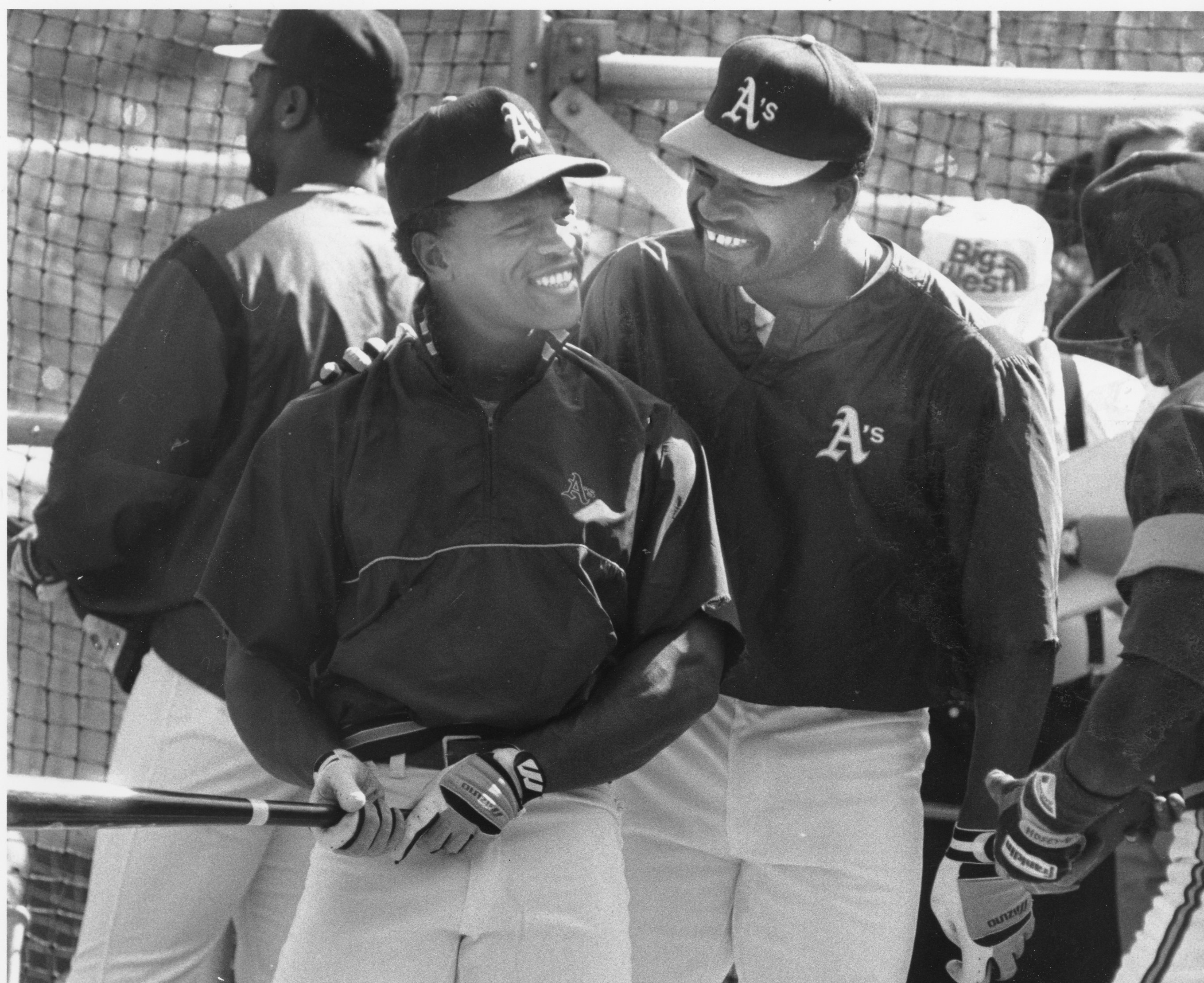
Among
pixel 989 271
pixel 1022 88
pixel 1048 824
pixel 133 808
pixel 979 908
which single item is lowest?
pixel 979 908

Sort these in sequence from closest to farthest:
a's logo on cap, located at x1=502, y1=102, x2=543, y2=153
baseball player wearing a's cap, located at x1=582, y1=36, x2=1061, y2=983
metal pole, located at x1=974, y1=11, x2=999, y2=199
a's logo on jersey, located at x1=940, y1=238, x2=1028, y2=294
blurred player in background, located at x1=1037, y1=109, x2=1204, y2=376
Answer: a's logo on cap, located at x1=502, y1=102, x2=543, y2=153, baseball player wearing a's cap, located at x1=582, y1=36, x2=1061, y2=983, a's logo on jersey, located at x1=940, y1=238, x2=1028, y2=294, blurred player in background, located at x1=1037, y1=109, x2=1204, y2=376, metal pole, located at x1=974, y1=11, x2=999, y2=199

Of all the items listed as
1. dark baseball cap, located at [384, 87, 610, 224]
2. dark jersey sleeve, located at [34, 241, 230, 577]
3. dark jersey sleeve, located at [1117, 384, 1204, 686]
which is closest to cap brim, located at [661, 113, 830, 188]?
dark baseball cap, located at [384, 87, 610, 224]

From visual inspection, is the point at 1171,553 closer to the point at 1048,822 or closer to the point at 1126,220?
the point at 1048,822

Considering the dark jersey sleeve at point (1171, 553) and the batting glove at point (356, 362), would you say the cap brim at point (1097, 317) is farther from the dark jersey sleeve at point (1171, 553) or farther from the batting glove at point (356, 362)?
the batting glove at point (356, 362)

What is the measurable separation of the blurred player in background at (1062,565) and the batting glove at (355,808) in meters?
1.00

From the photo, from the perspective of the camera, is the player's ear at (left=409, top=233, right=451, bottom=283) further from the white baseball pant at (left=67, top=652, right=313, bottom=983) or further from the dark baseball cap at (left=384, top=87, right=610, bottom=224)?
the white baseball pant at (left=67, top=652, right=313, bottom=983)

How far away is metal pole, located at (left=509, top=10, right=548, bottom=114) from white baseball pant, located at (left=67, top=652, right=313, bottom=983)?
1172mm

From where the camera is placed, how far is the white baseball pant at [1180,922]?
1870 mm

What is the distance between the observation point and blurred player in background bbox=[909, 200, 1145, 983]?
7.93ft

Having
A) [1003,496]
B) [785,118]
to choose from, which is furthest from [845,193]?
[1003,496]

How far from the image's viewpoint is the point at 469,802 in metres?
1.79

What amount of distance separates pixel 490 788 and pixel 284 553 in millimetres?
366

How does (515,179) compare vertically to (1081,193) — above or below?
above

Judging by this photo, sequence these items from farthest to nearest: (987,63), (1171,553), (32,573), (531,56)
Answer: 1. (987,63)
2. (531,56)
3. (32,573)
4. (1171,553)
